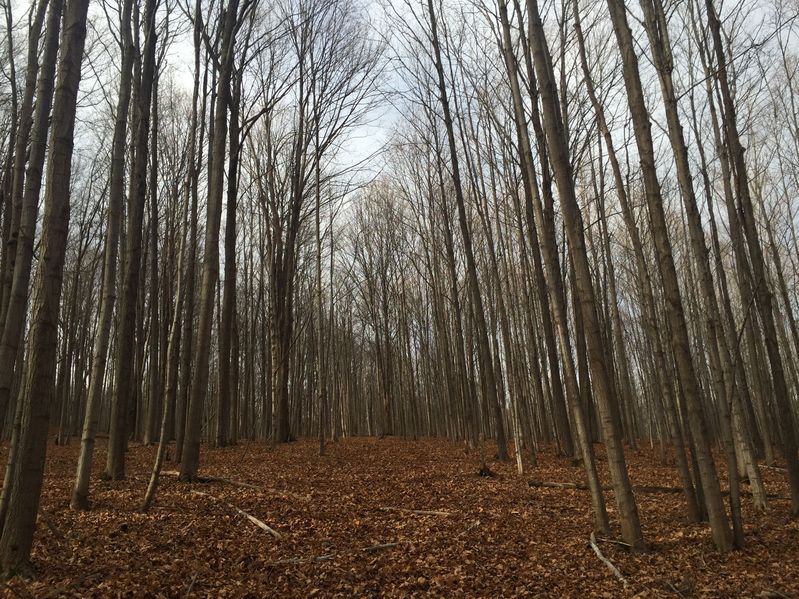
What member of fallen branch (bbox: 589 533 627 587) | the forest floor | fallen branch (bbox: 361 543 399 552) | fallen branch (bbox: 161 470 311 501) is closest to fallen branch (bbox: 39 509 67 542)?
the forest floor

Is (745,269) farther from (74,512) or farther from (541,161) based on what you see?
(74,512)

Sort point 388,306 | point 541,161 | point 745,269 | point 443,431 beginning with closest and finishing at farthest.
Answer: point 745,269, point 541,161, point 388,306, point 443,431

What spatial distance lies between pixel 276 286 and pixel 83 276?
35.3 feet

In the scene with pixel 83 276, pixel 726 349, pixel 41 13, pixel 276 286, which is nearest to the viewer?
pixel 726 349

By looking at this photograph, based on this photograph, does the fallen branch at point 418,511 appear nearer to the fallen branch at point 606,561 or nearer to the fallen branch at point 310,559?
the fallen branch at point 310,559

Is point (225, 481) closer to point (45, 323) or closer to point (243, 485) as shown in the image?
point (243, 485)

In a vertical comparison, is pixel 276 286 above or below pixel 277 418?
above

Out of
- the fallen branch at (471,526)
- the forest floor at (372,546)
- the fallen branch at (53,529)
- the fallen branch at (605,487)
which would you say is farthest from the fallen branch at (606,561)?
the fallen branch at (53,529)

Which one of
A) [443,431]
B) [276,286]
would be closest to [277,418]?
[276,286]

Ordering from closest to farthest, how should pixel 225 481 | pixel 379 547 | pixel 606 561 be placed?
pixel 606 561, pixel 379 547, pixel 225 481

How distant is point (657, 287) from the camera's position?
44.5 ft

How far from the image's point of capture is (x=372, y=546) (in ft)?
13.7

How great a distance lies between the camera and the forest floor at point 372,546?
10.7 ft

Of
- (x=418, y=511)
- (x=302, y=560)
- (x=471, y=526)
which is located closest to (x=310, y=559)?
(x=302, y=560)
